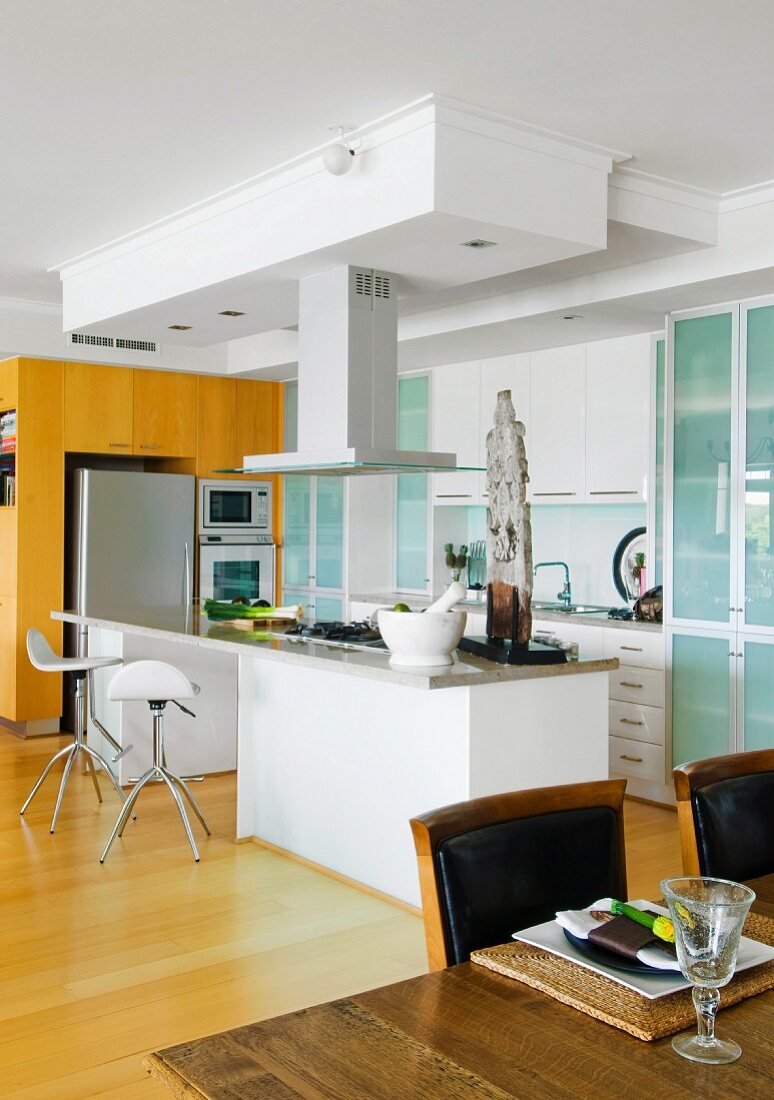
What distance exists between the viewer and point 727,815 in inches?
74.2

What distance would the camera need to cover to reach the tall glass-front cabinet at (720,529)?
4562 mm

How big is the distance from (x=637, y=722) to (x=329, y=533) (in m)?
2.87

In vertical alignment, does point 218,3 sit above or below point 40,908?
above

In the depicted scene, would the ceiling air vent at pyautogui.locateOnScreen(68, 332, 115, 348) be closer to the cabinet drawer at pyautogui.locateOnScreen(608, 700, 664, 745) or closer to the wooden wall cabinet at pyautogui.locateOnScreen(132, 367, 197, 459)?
the wooden wall cabinet at pyautogui.locateOnScreen(132, 367, 197, 459)

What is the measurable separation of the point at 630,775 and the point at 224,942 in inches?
101

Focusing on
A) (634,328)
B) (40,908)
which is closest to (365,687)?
(40,908)

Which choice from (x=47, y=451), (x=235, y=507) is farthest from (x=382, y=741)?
(x=235, y=507)

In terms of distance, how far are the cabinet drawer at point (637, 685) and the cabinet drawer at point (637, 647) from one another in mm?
35

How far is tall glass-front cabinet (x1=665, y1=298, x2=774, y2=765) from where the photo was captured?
4.56 metres

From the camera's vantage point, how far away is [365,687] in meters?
3.85

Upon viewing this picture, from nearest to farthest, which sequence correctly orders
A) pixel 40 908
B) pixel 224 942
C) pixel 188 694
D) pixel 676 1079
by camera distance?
1. pixel 676 1079
2. pixel 224 942
3. pixel 40 908
4. pixel 188 694

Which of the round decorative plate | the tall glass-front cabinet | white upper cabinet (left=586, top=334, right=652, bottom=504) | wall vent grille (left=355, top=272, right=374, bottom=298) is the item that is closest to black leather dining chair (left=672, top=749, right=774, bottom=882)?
wall vent grille (left=355, top=272, right=374, bottom=298)

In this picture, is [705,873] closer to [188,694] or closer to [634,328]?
[188,694]

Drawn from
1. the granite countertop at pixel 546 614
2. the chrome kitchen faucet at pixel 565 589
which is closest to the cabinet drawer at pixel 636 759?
the granite countertop at pixel 546 614
